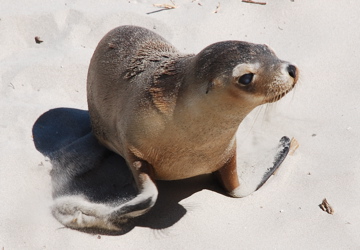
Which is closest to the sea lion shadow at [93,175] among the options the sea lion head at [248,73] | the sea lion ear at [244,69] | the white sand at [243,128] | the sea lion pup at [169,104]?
the white sand at [243,128]

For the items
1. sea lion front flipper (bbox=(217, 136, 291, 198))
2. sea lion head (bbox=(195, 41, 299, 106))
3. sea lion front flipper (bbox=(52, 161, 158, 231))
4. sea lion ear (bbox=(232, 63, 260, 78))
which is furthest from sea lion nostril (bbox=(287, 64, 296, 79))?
sea lion front flipper (bbox=(52, 161, 158, 231))

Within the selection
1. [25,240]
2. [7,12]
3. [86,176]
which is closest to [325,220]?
[86,176]

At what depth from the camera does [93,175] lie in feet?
14.4

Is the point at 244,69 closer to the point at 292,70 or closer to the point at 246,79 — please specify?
the point at 246,79

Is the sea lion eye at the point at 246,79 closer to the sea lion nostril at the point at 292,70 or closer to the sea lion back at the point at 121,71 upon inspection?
the sea lion nostril at the point at 292,70

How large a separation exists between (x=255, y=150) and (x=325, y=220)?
843 millimetres

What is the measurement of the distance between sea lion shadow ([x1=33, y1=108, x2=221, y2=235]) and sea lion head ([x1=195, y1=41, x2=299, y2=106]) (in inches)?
39.4

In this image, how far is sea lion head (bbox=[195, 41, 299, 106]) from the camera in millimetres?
3465

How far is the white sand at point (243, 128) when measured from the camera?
156 inches

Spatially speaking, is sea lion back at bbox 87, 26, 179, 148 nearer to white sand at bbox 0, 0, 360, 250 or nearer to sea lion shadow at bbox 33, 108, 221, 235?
sea lion shadow at bbox 33, 108, 221, 235

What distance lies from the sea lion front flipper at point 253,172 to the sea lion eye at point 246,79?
2.79 ft

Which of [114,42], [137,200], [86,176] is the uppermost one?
[114,42]

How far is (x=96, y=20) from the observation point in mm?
5891

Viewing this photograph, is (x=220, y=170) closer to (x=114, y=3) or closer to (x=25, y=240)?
(x=25, y=240)
